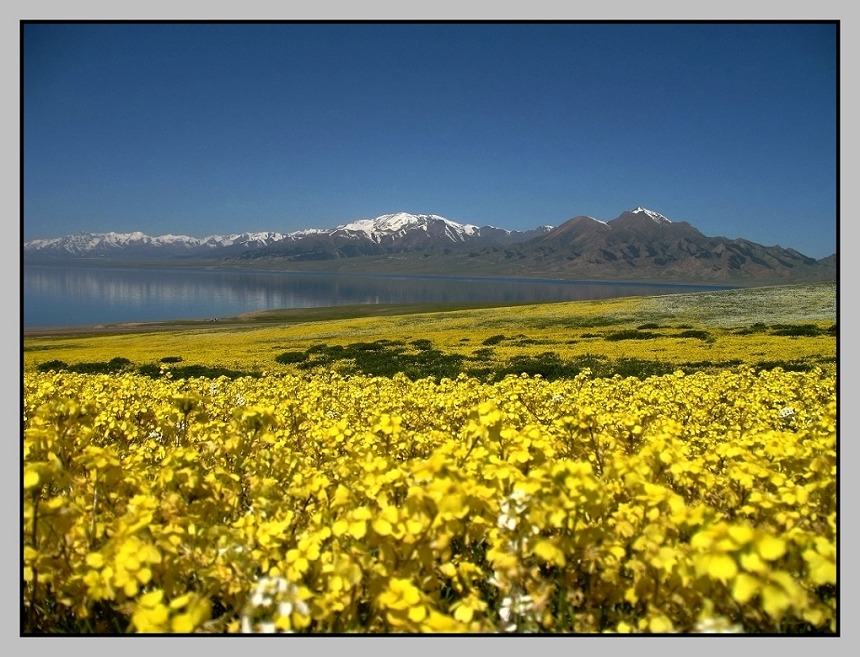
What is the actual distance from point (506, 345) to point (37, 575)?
21.9 m

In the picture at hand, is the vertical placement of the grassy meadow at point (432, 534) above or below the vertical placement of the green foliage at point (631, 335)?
below

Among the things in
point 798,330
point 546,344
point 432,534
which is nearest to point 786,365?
point 798,330

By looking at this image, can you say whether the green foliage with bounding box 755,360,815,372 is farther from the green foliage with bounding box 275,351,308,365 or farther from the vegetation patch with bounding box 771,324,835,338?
the green foliage with bounding box 275,351,308,365

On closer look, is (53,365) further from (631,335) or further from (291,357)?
(631,335)

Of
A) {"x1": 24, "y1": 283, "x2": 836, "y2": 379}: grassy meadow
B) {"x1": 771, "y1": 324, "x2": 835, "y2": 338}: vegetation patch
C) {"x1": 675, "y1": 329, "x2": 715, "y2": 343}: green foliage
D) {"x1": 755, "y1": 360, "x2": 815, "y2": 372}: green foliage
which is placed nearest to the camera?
{"x1": 755, "y1": 360, "x2": 815, "y2": 372}: green foliage

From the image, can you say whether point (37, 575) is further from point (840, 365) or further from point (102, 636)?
point (840, 365)

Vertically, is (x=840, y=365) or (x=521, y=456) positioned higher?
(x=840, y=365)

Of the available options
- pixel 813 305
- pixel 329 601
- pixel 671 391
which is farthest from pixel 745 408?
pixel 813 305

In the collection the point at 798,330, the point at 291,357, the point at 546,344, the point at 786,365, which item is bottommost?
the point at 291,357

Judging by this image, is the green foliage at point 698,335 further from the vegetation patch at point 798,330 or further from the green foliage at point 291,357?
the green foliage at point 291,357

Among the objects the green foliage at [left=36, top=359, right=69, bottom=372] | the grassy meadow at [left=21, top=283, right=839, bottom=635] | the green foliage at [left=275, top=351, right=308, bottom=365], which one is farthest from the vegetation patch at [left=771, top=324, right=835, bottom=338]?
the green foliage at [left=36, top=359, right=69, bottom=372]

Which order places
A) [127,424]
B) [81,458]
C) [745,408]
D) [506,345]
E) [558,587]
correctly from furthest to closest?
[506,345], [745,408], [127,424], [558,587], [81,458]

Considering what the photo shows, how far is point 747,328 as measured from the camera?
24.8m

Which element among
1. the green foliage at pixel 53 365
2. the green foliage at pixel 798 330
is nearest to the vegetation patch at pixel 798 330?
the green foliage at pixel 798 330
